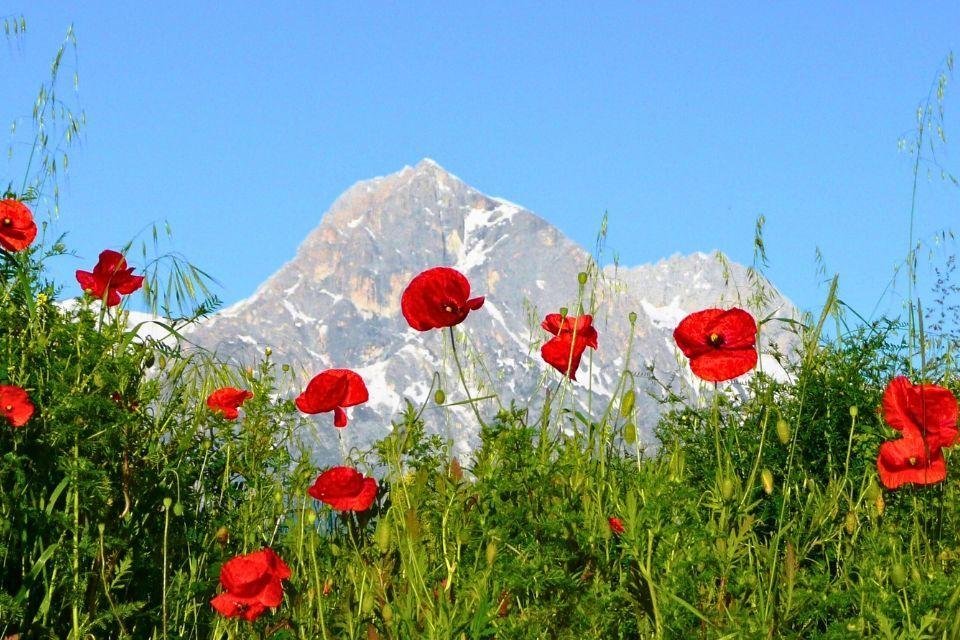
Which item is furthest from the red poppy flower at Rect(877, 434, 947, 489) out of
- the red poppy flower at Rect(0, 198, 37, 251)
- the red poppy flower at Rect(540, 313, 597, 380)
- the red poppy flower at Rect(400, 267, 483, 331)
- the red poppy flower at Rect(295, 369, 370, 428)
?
the red poppy flower at Rect(0, 198, 37, 251)

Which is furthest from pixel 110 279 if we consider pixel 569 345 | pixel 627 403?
pixel 627 403

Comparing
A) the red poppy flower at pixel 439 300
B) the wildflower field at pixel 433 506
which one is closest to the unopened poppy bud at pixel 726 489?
the wildflower field at pixel 433 506

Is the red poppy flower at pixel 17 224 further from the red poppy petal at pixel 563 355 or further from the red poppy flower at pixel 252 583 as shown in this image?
the red poppy petal at pixel 563 355

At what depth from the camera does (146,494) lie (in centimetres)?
268

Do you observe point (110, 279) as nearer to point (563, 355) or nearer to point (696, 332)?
point (563, 355)

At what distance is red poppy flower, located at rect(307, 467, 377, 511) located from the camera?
8.81 ft

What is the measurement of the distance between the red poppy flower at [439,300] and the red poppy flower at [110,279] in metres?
0.86

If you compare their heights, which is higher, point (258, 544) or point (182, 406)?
point (182, 406)

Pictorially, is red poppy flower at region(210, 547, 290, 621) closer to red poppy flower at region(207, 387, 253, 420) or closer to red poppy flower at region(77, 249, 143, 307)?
red poppy flower at region(207, 387, 253, 420)

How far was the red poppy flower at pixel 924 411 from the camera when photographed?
257 centimetres

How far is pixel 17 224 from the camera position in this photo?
2.88m

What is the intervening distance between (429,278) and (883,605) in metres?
1.38

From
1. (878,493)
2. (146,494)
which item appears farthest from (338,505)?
(878,493)

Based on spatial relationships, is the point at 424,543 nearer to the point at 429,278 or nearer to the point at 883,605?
the point at 429,278
